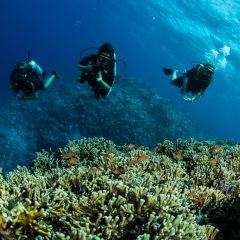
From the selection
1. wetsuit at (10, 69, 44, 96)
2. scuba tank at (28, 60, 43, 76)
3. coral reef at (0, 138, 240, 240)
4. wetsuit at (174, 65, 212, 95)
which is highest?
wetsuit at (174, 65, 212, 95)

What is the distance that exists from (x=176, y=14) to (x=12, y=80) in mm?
34917

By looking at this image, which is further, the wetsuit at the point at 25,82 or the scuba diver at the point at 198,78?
the scuba diver at the point at 198,78

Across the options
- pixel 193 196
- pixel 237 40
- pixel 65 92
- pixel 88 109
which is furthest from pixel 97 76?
pixel 237 40

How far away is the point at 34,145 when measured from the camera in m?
14.1

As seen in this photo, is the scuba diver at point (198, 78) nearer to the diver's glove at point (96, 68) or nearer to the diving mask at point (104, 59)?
the diving mask at point (104, 59)

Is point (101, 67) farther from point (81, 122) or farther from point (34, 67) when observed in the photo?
point (81, 122)

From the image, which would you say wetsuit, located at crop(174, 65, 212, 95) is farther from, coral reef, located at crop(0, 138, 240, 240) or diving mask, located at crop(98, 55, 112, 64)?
coral reef, located at crop(0, 138, 240, 240)

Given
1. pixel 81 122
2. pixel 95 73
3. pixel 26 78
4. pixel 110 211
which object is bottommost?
pixel 110 211

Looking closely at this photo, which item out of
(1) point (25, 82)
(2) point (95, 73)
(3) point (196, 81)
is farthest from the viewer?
(3) point (196, 81)

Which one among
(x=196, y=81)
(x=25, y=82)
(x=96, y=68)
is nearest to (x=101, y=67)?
(x=96, y=68)

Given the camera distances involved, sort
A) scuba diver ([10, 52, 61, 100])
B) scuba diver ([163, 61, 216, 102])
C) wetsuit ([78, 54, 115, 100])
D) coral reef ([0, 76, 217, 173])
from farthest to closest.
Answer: coral reef ([0, 76, 217, 173]) < scuba diver ([163, 61, 216, 102]) < scuba diver ([10, 52, 61, 100]) < wetsuit ([78, 54, 115, 100])

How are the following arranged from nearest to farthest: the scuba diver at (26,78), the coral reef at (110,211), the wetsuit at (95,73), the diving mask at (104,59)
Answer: the coral reef at (110,211) < the diving mask at (104,59) < the wetsuit at (95,73) < the scuba diver at (26,78)

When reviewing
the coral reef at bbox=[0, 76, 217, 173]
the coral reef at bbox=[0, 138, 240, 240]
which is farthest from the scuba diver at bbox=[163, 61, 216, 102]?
the coral reef at bbox=[0, 76, 217, 173]

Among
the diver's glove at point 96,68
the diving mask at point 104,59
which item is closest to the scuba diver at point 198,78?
the diving mask at point 104,59
